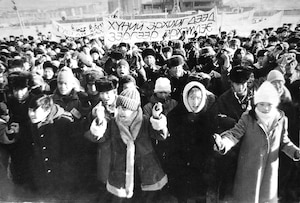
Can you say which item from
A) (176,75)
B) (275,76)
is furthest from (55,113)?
(275,76)

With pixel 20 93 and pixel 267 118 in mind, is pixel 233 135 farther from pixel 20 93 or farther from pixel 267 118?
pixel 20 93

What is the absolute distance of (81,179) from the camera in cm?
272

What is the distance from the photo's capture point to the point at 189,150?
2.38 metres

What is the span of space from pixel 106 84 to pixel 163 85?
46 cm

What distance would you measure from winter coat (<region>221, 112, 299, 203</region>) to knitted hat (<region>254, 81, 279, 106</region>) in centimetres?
13

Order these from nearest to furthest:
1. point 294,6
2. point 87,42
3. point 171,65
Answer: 1. point 294,6
2. point 171,65
3. point 87,42

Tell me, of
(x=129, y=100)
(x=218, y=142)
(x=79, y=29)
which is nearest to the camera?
(x=218, y=142)

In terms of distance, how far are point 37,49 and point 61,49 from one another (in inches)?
8.7

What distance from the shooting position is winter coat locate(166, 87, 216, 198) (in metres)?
2.27

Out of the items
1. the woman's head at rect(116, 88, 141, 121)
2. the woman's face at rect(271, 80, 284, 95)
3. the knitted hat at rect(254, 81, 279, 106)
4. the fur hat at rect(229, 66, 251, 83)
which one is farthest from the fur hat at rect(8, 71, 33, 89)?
the woman's face at rect(271, 80, 284, 95)

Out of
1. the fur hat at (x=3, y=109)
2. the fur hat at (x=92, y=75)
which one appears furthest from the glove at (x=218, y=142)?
the fur hat at (x=3, y=109)

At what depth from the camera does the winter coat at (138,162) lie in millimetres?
2311

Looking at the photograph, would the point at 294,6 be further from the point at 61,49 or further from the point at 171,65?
the point at 61,49

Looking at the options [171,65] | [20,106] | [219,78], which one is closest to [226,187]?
[219,78]
